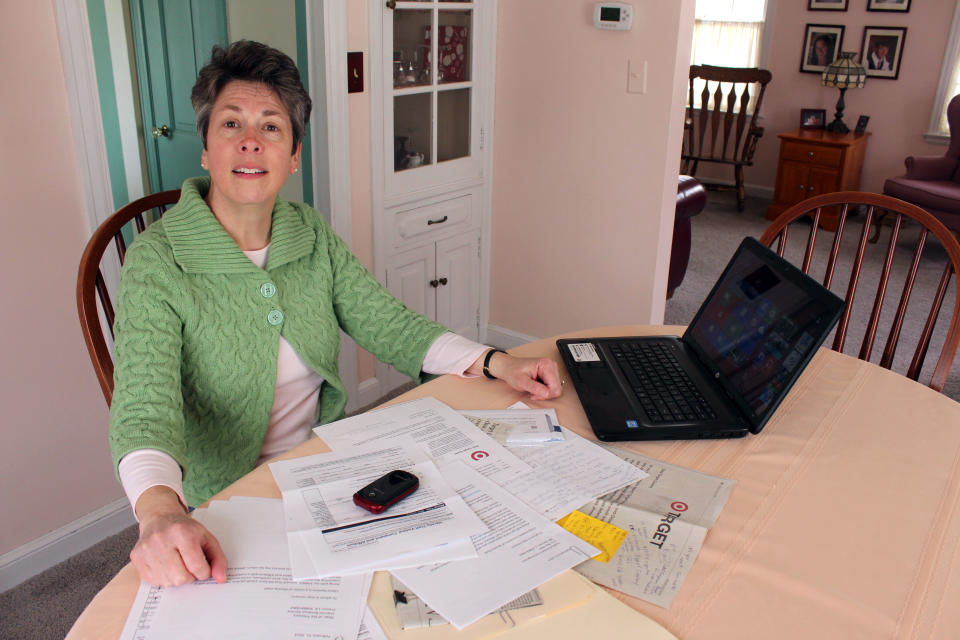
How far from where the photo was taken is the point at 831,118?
5871 millimetres

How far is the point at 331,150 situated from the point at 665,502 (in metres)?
1.72

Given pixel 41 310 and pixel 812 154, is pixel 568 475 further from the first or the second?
pixel 812 154

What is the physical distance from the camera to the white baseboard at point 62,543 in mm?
1953

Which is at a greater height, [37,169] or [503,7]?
[503,7]

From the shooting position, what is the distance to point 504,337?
11.3ft

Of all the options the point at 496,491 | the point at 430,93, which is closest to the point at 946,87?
the point at 430,93

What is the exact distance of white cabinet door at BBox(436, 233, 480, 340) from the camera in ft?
10.1

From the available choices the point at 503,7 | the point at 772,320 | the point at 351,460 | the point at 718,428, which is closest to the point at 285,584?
the point at 351,460

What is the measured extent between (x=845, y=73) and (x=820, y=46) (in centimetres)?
49

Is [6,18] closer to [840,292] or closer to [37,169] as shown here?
[37,169]

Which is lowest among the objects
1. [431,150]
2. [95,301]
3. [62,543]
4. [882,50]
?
[62,543]

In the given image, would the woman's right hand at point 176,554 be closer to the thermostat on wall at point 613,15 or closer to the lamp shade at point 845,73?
the thermostat on wall at point 613,15

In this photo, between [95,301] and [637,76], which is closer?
[95,301]

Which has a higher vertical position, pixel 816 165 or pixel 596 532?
pixel 596 532
